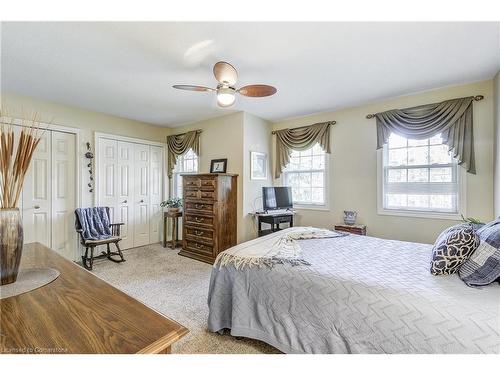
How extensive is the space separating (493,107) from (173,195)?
524 cm

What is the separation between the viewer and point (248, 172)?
3.99m

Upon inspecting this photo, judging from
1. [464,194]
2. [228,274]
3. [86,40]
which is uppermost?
[86,40]

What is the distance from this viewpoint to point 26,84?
2.89 meters

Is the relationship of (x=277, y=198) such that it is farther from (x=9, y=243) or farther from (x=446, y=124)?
(x=9, y=243)

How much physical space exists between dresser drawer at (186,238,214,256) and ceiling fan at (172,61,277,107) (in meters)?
2.29

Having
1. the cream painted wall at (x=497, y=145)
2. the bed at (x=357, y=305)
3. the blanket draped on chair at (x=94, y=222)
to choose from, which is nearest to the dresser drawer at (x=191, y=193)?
the blanket draped on chair at (x=94, y=222)

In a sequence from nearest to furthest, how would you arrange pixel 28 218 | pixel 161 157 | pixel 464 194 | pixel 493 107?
pixel 493 107 < pixel 464 194 < pixel 28 218 < pixel 161 157

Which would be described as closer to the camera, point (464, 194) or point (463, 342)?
point (463, 342)

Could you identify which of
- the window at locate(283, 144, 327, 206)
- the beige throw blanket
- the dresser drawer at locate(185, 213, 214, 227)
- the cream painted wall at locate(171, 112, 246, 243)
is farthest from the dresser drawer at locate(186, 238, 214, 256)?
the window at locate(283, 144, 327, 206)

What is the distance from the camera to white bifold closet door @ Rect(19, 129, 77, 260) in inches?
132

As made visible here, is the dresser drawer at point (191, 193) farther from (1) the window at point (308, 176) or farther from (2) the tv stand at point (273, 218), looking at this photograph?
(1) the window at point (308, 176)

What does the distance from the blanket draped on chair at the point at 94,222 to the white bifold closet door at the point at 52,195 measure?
1.26ft

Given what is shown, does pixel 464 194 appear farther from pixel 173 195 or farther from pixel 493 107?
pixel 173 195

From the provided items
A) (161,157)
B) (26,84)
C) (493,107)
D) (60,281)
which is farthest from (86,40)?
(493,107)
